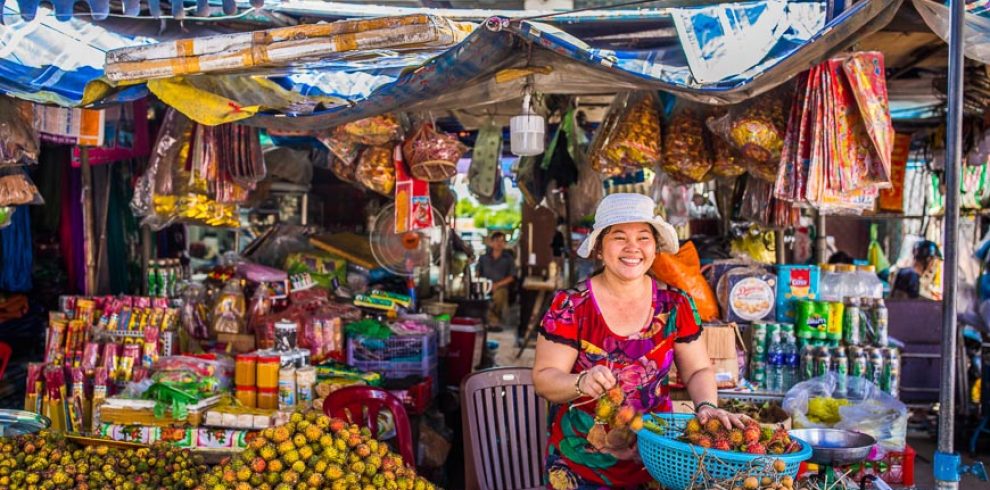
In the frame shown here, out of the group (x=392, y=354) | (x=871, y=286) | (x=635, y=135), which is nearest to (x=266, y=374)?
(x=392, y=354)

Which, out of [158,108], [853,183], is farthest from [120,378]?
[853,183]

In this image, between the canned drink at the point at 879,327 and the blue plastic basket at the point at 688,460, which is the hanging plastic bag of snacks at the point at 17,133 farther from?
the canned drink at the point at 879,327

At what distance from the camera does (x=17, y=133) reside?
3662mm

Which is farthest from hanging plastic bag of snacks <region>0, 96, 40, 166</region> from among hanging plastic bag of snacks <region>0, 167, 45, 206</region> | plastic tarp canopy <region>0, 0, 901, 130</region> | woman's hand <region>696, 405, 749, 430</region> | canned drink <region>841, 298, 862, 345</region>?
canned drink <region>841, 298, 862, 345</region>

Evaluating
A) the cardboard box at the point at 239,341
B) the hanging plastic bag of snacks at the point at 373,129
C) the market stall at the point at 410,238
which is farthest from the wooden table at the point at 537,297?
the hanging plastic bag of snacks at the point at 373,129

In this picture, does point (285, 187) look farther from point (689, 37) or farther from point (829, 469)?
point (829, 469)

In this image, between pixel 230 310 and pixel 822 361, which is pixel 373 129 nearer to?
pixel 230 310

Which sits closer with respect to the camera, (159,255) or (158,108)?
(158,108)

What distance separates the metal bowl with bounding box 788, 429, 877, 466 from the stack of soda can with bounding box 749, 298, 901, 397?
1.34m

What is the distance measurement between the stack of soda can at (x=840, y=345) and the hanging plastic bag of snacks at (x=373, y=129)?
2.23m

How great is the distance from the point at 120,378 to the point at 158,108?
223 centimetres

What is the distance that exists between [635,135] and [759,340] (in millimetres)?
1266

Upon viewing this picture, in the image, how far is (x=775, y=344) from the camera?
3.95 metres

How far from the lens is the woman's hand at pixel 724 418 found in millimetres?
2062
